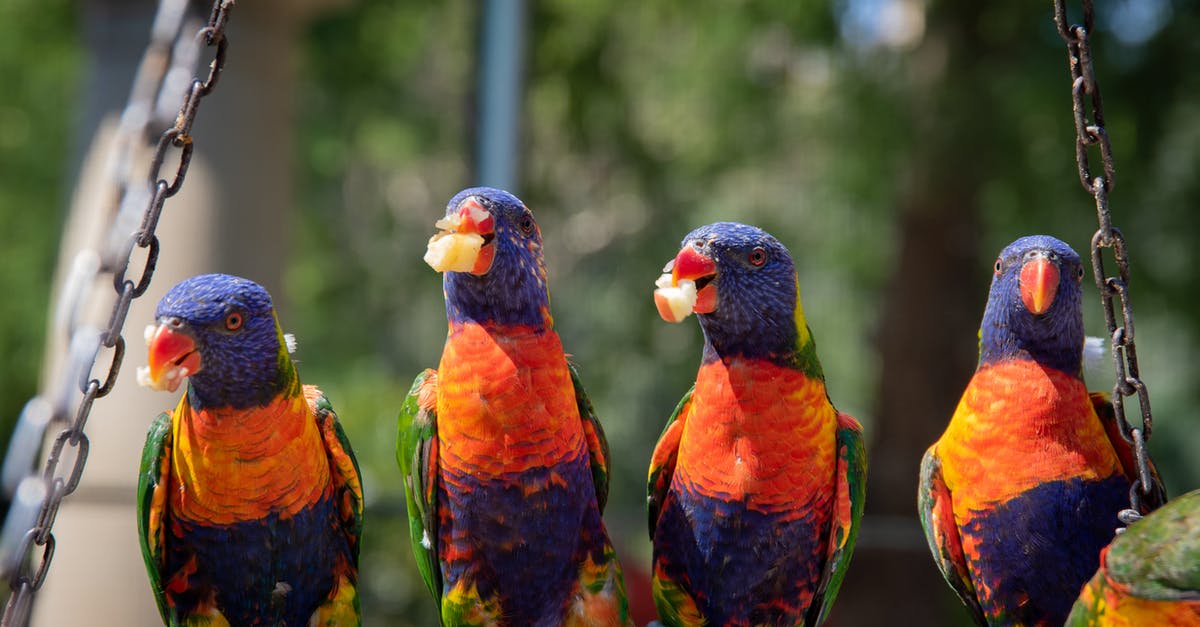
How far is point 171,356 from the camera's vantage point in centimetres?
157

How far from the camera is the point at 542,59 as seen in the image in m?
6.33

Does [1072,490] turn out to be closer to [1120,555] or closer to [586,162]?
[1120,555]

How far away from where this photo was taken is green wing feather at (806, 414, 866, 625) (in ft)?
5.90

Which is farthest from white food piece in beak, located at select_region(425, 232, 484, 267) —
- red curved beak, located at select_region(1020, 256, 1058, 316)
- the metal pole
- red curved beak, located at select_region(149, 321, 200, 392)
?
the metal pole

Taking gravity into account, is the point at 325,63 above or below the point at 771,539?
above

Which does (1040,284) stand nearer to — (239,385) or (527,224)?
(527,224)

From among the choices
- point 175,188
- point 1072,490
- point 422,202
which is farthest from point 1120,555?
point 422,202

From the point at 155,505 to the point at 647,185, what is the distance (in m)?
5.28

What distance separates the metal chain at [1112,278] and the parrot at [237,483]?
4.59 ft

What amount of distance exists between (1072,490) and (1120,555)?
21 cm

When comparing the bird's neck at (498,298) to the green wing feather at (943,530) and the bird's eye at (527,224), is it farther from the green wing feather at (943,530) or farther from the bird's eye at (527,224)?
the green wing feather at (943,530)

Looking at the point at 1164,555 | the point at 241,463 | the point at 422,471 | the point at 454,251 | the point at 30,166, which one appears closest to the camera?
the point at 1164,555

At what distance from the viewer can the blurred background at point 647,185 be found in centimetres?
432

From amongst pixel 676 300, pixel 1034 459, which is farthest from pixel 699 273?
pixel 1034 459
